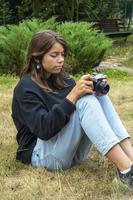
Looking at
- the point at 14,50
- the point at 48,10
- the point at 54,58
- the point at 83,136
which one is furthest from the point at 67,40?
the point at 48,10

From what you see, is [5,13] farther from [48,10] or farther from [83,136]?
[83,136]

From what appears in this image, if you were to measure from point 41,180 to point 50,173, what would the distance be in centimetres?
13

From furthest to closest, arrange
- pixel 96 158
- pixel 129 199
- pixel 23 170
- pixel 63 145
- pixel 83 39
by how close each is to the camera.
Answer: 1. pixel 83 39
2. pixel 96 158
3. pixel 23 170
4. pixel 63 145
5. pixel 129 199

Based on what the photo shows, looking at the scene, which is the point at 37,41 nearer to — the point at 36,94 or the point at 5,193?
the point at 36,94

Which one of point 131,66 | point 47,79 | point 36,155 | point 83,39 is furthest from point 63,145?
point 131,66

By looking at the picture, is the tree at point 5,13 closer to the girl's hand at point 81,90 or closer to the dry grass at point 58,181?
the dry grass at point 58,181

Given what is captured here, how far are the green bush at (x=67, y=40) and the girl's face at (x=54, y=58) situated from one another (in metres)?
6.19

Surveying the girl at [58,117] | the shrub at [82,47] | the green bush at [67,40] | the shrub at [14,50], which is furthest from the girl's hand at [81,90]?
the shrub at [82,47]

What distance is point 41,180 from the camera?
3963 mm

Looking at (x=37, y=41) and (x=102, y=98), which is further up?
(x=37, y=41)

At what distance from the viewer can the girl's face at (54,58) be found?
4043mm

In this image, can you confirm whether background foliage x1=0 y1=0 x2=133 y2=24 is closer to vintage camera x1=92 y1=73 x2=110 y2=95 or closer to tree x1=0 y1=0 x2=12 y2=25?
tree x1=0 y1=0 x2=12 y2=25

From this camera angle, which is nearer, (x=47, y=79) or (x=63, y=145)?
(x=63, y=145)

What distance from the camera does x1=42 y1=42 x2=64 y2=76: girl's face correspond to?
13.3 ft
